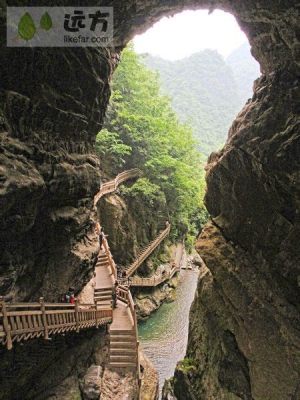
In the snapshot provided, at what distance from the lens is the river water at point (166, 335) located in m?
19.9

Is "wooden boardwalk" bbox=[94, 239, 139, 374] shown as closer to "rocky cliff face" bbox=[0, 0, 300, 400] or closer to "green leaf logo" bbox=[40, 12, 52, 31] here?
"rocky cliff face" bbox=[0, 0, 300, 400]

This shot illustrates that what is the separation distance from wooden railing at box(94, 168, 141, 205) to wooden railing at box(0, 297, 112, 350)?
9756 millimetres

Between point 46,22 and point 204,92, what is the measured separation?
114317 millimetres

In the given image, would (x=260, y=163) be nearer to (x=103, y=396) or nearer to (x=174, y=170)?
(x=103, y=396)

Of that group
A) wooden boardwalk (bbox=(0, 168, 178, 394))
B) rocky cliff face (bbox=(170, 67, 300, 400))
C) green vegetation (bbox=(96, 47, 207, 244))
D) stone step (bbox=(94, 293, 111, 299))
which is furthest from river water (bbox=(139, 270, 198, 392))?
green vegetation (bbox=(96, 47, 207, 244))

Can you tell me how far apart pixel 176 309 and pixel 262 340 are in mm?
15340

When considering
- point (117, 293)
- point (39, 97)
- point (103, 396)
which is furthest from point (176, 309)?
point (39, 97)

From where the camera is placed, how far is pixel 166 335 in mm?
22641

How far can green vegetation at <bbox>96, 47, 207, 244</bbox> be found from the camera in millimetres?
27156

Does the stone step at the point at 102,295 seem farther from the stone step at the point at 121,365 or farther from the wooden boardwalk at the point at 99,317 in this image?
the stone step at the point at 121,365

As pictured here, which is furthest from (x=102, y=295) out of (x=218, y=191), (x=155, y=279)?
(x=155, y=279)

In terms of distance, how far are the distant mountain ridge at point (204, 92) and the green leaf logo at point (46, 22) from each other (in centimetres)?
7829

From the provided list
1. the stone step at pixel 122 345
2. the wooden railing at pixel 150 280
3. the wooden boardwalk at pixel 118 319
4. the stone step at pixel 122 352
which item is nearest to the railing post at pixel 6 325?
the wooden boardwalk at pixel 118 319

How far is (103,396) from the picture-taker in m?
13.0
